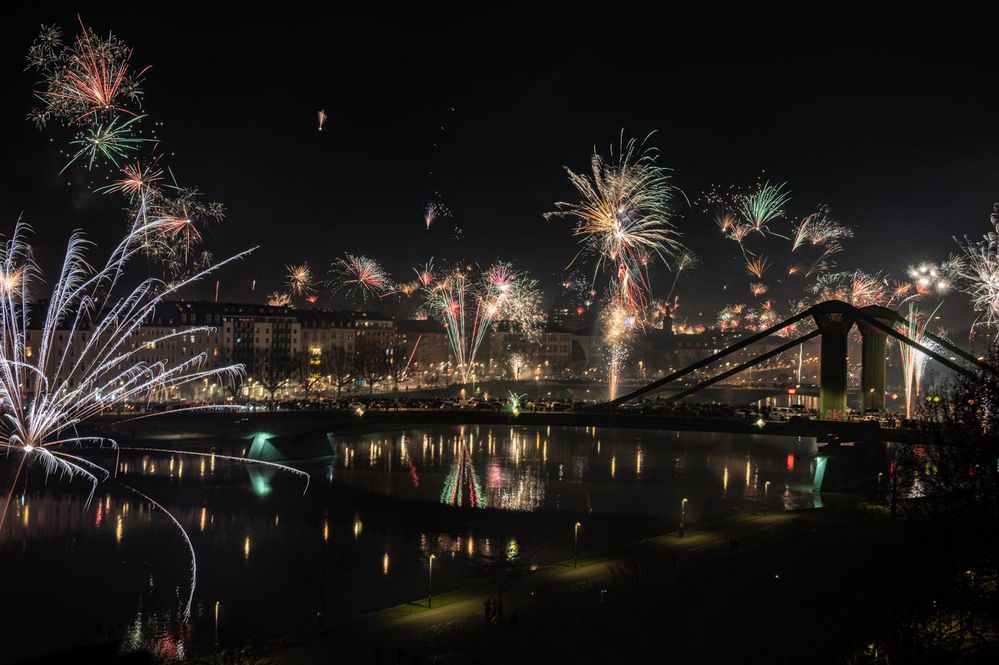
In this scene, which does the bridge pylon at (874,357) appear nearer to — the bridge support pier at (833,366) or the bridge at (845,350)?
the bridge at (845,350)

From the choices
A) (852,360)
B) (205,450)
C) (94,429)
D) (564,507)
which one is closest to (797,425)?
(564,507)

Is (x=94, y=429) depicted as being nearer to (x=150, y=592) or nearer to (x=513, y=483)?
(x=513, y=483)

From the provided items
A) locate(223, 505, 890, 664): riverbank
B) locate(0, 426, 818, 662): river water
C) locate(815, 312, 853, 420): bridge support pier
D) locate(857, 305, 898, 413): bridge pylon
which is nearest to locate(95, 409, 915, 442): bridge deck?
locate(0, 426, 818, 662): river water

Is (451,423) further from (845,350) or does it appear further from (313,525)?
(845,350)

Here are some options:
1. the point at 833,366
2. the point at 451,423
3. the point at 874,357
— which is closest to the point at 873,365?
the point at 874,357

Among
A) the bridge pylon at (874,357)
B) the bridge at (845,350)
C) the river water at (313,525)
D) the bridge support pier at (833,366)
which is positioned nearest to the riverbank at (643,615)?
the river water at (313,525)

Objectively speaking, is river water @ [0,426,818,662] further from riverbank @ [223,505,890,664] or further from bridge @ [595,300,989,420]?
bridge @ [595,300,989,420]
